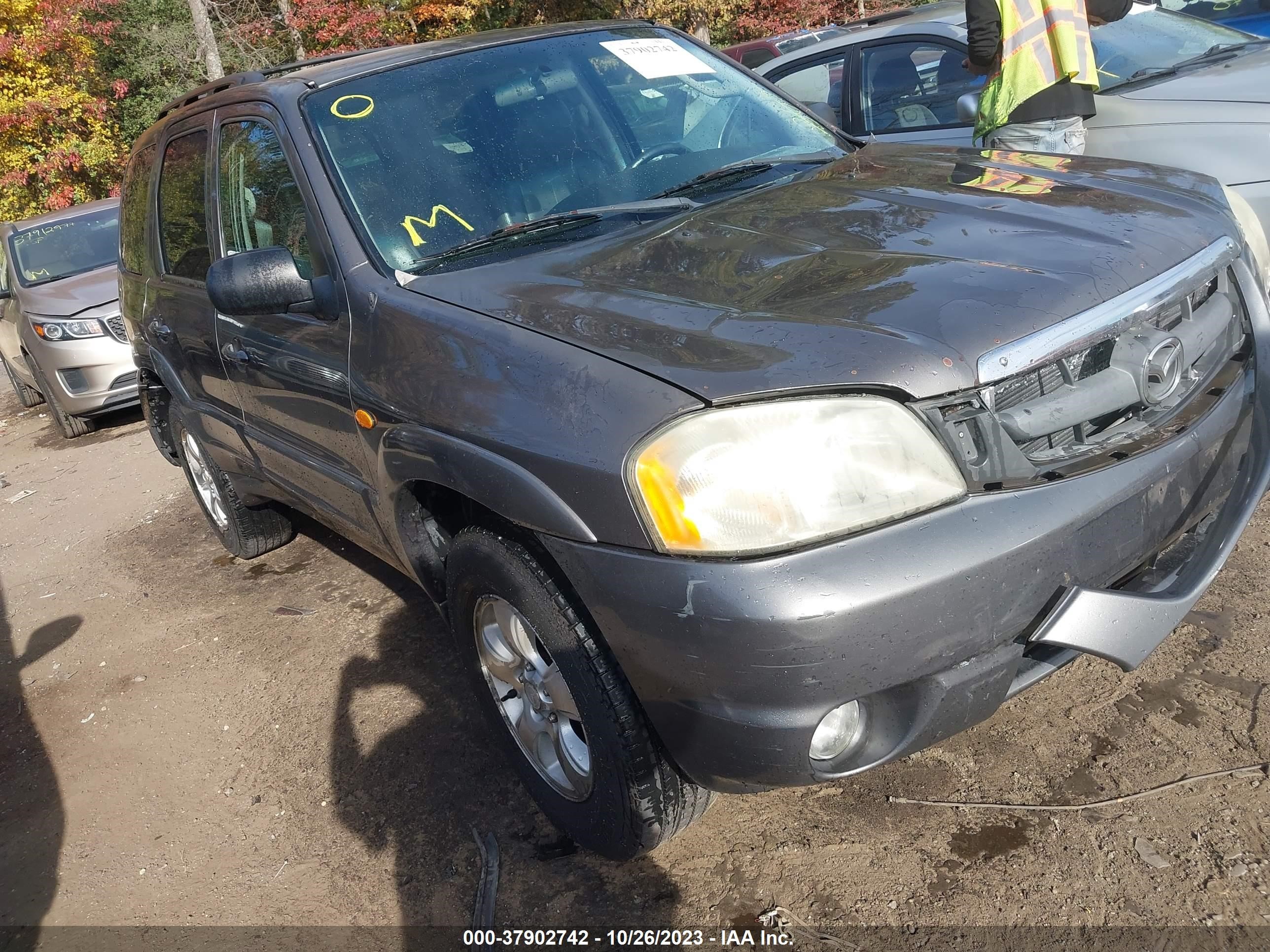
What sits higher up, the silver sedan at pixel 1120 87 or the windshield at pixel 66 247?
the silver sedan at pixel 1120 87

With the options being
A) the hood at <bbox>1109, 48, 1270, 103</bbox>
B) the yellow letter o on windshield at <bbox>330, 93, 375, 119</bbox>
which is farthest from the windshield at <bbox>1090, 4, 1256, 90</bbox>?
the yellow letter o on windshield at <bbox>330, 93, 375, 119</bbox>

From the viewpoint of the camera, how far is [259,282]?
2.79 meters

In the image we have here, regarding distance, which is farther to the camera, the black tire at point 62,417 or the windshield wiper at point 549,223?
the black tire at point 62,417

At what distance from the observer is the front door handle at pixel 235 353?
340cm

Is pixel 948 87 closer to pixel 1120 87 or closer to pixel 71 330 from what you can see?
pixel 1120 87

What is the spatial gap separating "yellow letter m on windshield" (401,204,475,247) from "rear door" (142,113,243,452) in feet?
3.61

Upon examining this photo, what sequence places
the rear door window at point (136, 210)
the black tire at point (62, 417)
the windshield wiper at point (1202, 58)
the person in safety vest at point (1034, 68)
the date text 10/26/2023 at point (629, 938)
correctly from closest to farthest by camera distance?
the date text 10/26/2023 at point (629, 938) < the rear door window at point (136, 210) < the person in safety vest at point (1034, 68) < the windshield wiper at point (1202, 58) < the black tire at point (62, 417)

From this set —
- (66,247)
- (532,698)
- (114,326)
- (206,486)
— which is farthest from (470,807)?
(66,247)

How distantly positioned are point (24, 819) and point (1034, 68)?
15.3 ft

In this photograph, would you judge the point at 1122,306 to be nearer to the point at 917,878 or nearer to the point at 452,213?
the point at 917,878

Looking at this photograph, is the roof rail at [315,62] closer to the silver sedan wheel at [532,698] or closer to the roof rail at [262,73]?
the roof rail at [262,73]

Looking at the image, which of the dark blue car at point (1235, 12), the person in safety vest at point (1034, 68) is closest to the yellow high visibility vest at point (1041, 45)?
the person in safety vest at point (1034, 68)

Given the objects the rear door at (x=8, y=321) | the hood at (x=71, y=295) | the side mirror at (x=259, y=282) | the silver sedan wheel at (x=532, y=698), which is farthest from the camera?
the rear door at (x=8, y=321)

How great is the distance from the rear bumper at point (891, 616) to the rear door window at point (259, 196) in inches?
58.6
